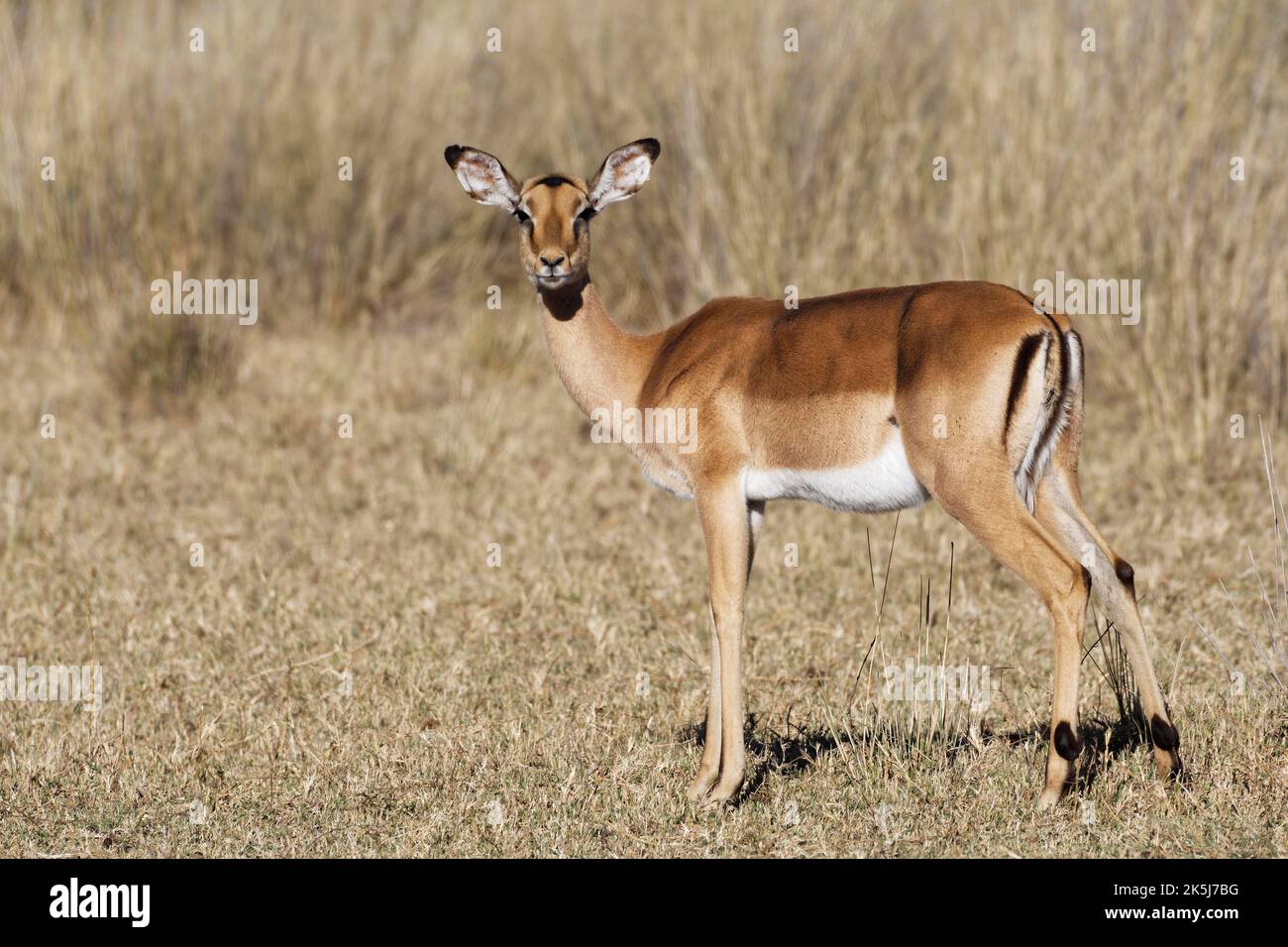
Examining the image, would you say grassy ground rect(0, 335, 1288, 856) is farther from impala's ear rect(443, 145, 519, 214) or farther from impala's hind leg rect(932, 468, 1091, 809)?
impala's ear rect(443, 145, 519, 214)

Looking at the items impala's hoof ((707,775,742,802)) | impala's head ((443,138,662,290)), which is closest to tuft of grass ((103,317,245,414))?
impala's head ((443,138,662,290))

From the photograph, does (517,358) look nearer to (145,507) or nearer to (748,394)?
(145,507)

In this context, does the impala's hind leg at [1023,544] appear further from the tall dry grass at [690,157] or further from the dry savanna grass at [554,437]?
the tall dry grass at [690,157]

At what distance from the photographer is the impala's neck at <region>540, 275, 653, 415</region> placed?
5262 millimetres

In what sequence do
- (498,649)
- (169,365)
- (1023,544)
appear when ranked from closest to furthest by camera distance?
(1023,544), (498,649), (169,365)

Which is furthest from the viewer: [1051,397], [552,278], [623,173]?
[623,173]

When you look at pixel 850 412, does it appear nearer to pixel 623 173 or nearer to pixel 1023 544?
pixel 1023 544

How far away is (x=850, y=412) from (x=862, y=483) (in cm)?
19

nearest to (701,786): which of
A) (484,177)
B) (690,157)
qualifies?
(484,177)

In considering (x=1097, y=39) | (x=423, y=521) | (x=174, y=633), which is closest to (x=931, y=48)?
(x=1097, y=39)

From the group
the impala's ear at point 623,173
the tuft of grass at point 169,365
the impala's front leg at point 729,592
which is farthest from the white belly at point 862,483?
the tuft of grass at point 169,365

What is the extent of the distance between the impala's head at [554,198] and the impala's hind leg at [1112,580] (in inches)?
58.9

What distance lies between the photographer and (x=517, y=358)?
10.7 metres

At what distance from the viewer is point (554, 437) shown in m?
9.42
